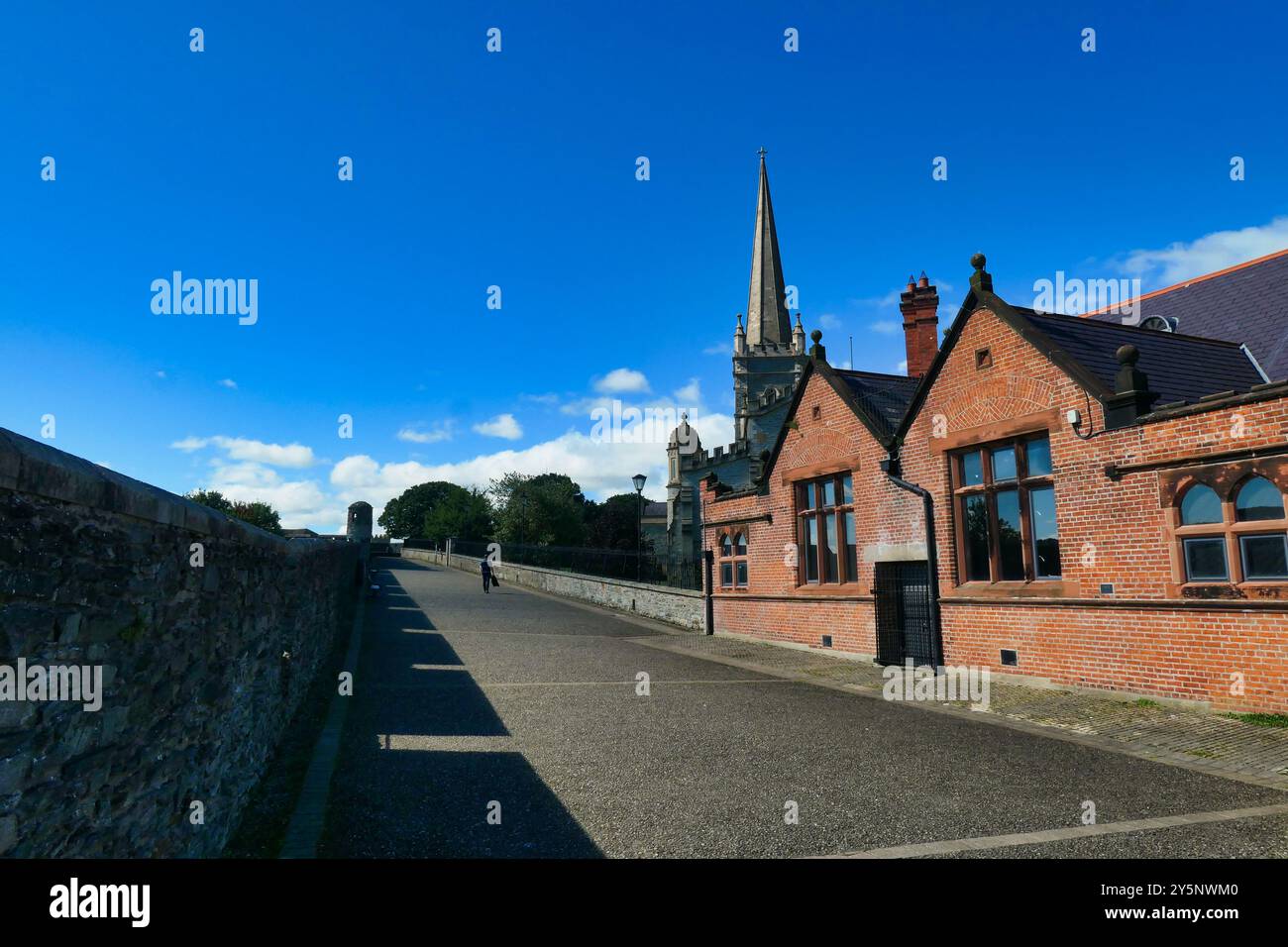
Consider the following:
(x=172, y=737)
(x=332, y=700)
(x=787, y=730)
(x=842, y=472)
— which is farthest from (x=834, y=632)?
(x=172, y=737)

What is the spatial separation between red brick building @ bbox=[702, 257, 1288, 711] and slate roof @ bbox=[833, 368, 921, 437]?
0.06 meters

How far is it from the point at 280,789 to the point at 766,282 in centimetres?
6282

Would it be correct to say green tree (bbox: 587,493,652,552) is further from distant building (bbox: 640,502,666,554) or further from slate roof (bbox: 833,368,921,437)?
slate roof (bbox: 833,368,921,437)

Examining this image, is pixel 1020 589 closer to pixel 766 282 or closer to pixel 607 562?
pixel 607 562

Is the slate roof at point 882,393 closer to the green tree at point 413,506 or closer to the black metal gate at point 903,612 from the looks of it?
the black metal gate at point 903,612

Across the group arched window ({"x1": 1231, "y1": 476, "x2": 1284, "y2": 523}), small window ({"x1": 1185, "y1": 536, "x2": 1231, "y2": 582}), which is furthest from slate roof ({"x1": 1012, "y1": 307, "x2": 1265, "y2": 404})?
small window ({"x1": 1185, "y1": 536, "x2": 1231, "y2": 582})

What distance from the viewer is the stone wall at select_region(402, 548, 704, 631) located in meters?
22.7

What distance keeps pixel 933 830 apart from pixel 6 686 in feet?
18.3

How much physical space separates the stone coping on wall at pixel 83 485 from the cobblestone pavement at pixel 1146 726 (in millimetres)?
8843

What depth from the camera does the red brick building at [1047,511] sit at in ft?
30.8
